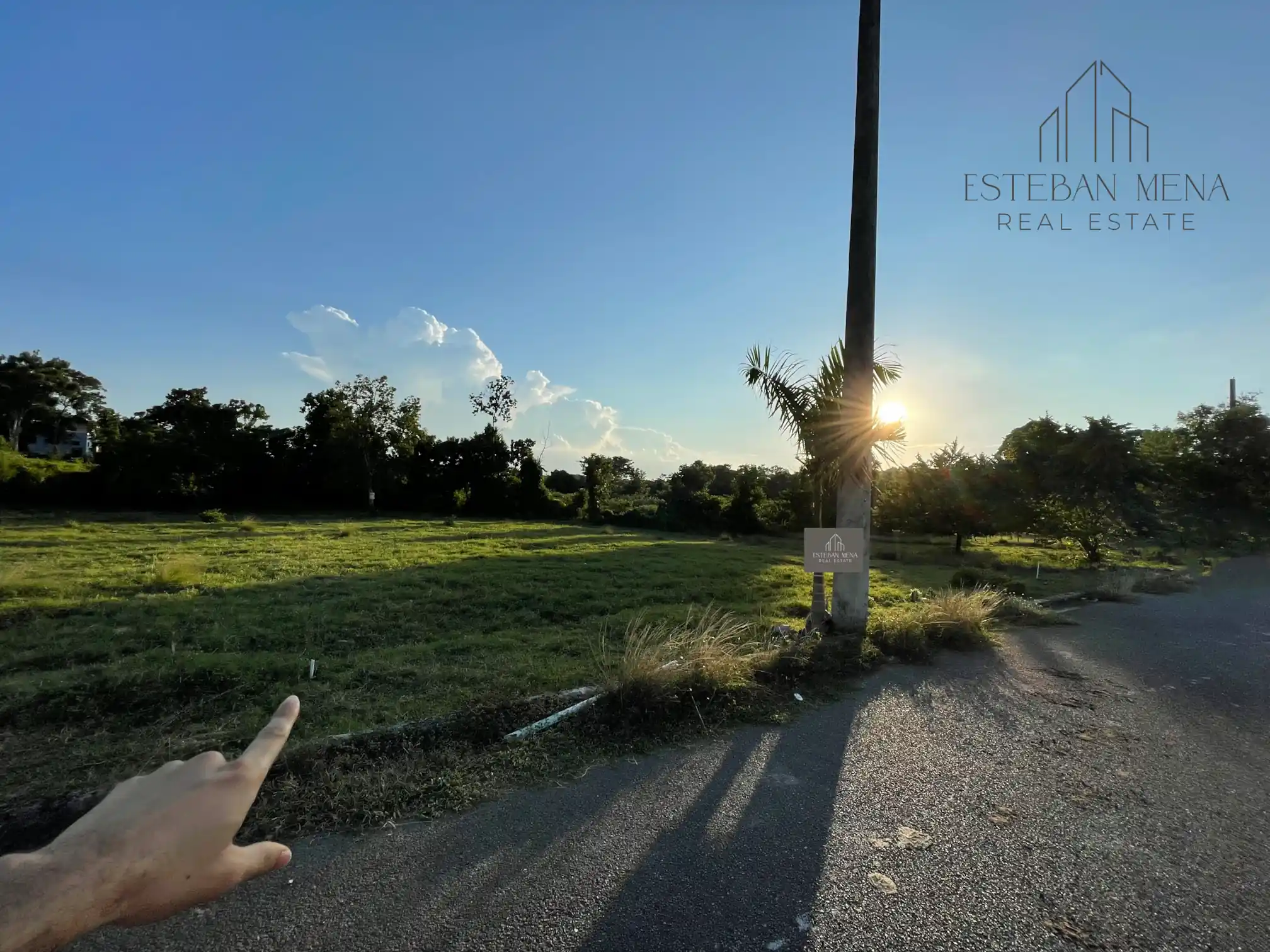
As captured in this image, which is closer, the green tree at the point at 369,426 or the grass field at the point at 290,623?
the grass field at the point at 290,623

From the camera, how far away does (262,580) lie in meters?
9.37

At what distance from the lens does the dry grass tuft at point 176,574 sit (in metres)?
8.59

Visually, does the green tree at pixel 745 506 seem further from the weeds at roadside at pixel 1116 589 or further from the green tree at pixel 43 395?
the green tree at pixel 43 395

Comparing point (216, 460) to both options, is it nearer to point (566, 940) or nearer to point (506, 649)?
point (506, 649)

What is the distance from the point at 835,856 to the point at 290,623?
603cm

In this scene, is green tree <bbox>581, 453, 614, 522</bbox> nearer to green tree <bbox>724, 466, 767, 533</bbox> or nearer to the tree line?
the tree line

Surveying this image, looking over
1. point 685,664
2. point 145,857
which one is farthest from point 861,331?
point 145,857

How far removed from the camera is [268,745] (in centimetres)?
163

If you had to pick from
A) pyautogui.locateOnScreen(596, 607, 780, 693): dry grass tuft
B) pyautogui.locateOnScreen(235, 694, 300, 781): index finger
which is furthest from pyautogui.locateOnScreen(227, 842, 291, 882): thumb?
pyautogui.locateOnScreen(596, 607, 780, 693): dry grass tuft

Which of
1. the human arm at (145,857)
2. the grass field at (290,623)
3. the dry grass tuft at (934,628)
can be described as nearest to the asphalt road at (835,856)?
the human arm at (145,857)

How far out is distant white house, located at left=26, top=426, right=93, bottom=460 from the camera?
49375 mm

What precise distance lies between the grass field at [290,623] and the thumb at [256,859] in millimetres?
1882

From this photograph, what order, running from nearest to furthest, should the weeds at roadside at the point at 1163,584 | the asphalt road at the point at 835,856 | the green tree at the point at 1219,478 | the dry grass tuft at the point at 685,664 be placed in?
the asphalt road at the point at 835,856
the dry grass tuft at the point at 685,664
the weeds at roadside at the point at 1163,584
the green tree at the point at 1219,478

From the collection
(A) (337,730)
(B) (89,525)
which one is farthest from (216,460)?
(A) (337,730)
